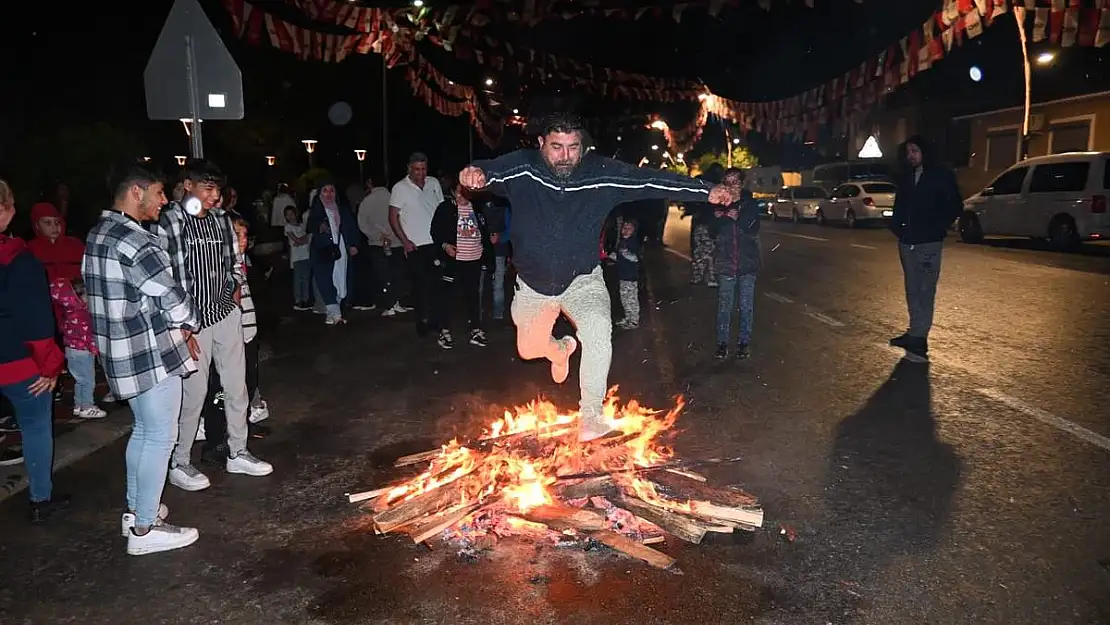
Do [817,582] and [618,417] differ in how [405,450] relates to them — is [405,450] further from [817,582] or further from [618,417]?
[817,582]

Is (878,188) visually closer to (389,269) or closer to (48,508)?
(389,269)

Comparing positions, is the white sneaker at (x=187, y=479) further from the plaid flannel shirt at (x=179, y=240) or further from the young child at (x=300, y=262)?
the young child at (x=300, y=262)

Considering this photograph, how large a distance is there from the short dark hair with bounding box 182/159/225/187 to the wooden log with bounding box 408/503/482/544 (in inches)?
93.4

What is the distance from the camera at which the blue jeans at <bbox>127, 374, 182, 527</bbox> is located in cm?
428

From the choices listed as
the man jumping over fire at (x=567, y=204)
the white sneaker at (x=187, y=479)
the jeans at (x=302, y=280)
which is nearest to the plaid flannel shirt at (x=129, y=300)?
the white sneaker at (x=187, y=479)

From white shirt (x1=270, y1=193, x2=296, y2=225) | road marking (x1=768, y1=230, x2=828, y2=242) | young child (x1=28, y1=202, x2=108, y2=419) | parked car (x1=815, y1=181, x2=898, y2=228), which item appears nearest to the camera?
young child (x1=28, y1=202, x2=108, y2=419)

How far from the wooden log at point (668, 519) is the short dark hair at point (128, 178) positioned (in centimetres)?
292

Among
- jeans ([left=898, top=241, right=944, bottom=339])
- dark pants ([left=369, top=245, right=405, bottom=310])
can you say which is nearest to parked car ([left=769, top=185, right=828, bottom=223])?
dark pants ([left=369, top=245, right=405, bottom=310])

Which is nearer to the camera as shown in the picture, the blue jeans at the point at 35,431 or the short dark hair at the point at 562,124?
the blue jeans at the point at 35,431

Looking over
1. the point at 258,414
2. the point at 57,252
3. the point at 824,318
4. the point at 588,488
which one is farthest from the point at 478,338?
the point at 588,488

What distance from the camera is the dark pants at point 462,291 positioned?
9555 millimetres

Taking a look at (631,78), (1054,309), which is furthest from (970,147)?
(1054,309)

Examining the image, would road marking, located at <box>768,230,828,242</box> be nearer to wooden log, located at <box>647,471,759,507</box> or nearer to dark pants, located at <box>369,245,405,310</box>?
dark pants, located at <box>369,245,405,310</box>

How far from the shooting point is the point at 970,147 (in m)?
35.8
